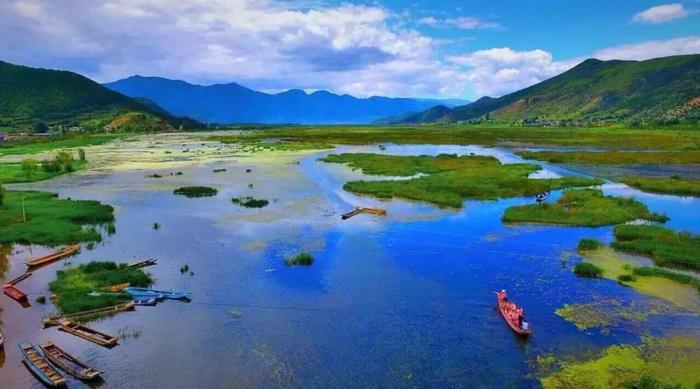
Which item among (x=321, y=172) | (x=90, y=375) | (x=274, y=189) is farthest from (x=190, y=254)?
(x=321, y=172)

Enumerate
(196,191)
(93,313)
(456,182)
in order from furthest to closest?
1. (456,182)
2. (196,191)
3. (93,313)

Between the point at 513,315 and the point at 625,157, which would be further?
the point at 625,157

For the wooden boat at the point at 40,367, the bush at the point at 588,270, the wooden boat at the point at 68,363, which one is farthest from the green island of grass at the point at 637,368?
the wooden boat at the point at 40,367

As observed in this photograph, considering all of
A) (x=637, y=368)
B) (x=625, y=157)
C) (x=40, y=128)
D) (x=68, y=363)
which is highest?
(x=40, y=128)

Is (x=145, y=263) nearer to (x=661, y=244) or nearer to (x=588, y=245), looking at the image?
(x=588, y=245)

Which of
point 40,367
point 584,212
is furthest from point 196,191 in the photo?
point 584,212

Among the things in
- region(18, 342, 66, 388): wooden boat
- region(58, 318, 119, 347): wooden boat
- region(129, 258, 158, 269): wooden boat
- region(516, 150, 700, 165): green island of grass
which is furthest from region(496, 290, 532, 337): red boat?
region(516, 150, 700, 165): green island of grass

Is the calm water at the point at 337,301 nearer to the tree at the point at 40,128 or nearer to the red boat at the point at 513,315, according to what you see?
the red boat at the point at 513,315
